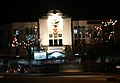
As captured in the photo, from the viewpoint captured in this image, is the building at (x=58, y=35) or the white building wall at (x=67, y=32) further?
the white building wall at (x=67, y=32)

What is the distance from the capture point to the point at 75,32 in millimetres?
84125

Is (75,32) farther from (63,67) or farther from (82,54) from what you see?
(63,67)

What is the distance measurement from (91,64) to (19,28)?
26668mm

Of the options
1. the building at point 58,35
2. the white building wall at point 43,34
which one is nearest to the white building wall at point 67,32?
the building at point 58,35

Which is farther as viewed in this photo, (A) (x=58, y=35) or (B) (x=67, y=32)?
(A) (x=58, y=35)

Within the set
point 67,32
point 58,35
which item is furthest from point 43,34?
point 67,32

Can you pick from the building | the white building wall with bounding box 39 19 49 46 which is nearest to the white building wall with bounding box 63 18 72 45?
the building

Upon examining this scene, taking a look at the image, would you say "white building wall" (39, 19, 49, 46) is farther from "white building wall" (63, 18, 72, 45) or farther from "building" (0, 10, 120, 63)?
"white building wall" (63, 18, 72, 45)

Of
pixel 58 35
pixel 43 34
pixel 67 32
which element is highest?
pixel 67 32

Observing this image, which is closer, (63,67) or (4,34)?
(63,67)

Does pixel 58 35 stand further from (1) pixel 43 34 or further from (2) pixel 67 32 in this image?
(1) pixel 43 34

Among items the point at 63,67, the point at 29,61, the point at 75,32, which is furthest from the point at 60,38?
the point at 63,67

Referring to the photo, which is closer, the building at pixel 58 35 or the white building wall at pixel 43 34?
the building at pixel 58 35

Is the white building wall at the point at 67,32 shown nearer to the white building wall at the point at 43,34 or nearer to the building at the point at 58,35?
the building at the point at 58,35
